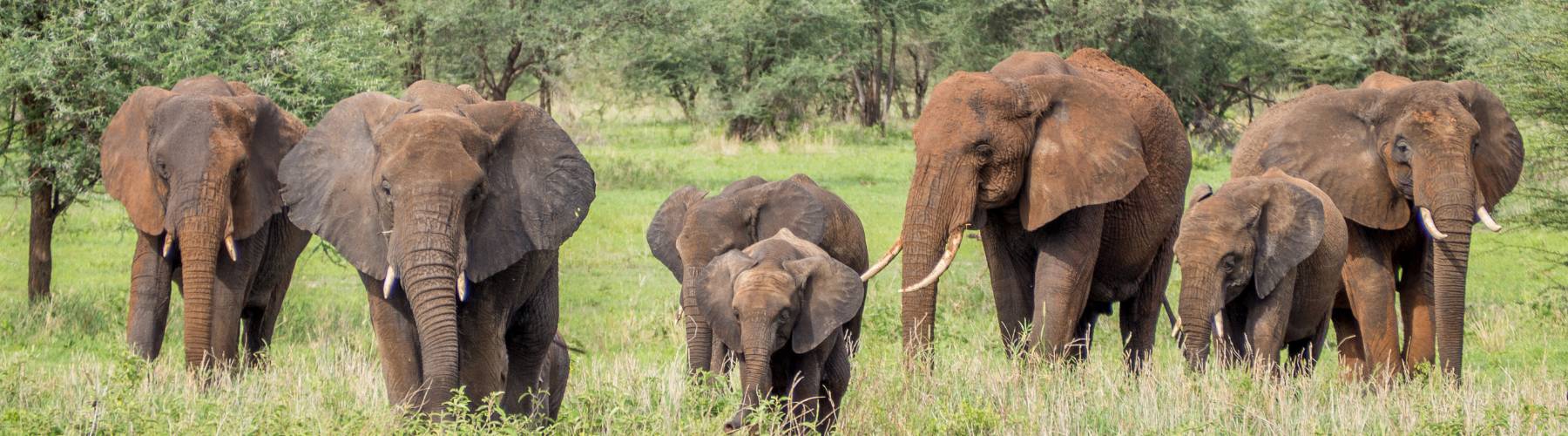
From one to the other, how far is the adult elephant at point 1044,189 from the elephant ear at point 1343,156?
1.11 m

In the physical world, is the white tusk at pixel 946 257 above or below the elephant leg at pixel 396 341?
above

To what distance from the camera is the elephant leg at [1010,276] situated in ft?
31.4

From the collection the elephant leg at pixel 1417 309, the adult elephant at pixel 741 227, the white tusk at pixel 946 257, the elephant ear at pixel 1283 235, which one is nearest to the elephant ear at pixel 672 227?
the adult elephant at pixel 741 227

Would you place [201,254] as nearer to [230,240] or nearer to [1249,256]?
[230,240]

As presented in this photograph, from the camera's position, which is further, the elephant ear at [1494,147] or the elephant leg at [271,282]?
the elephant ear at [1494,147]

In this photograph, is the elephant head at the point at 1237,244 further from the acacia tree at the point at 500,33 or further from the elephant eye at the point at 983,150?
the acacia tree at the point at 500,33

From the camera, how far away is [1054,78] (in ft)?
29.8

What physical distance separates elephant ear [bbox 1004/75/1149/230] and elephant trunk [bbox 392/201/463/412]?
3.24 metres

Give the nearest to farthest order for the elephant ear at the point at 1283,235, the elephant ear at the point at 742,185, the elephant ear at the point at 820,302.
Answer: the elephant ear at the point at 820,302
the elephant ear at the point at 1283,235
the elephant ear at the point at 742,185

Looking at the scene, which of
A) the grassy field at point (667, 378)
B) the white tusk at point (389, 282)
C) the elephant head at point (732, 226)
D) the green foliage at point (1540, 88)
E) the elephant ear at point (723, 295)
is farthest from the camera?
the green foliage at point (1540, 88)

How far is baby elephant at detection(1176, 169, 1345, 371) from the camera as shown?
9.30 metres

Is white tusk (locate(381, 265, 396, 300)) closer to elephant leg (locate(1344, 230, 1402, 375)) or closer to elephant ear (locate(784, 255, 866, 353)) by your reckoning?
elephant ear (locate(784, 255, 866, 353))

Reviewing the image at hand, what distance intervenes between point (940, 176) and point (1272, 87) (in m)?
31.4

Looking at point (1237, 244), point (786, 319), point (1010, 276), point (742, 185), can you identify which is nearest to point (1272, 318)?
point (1237, 244)
